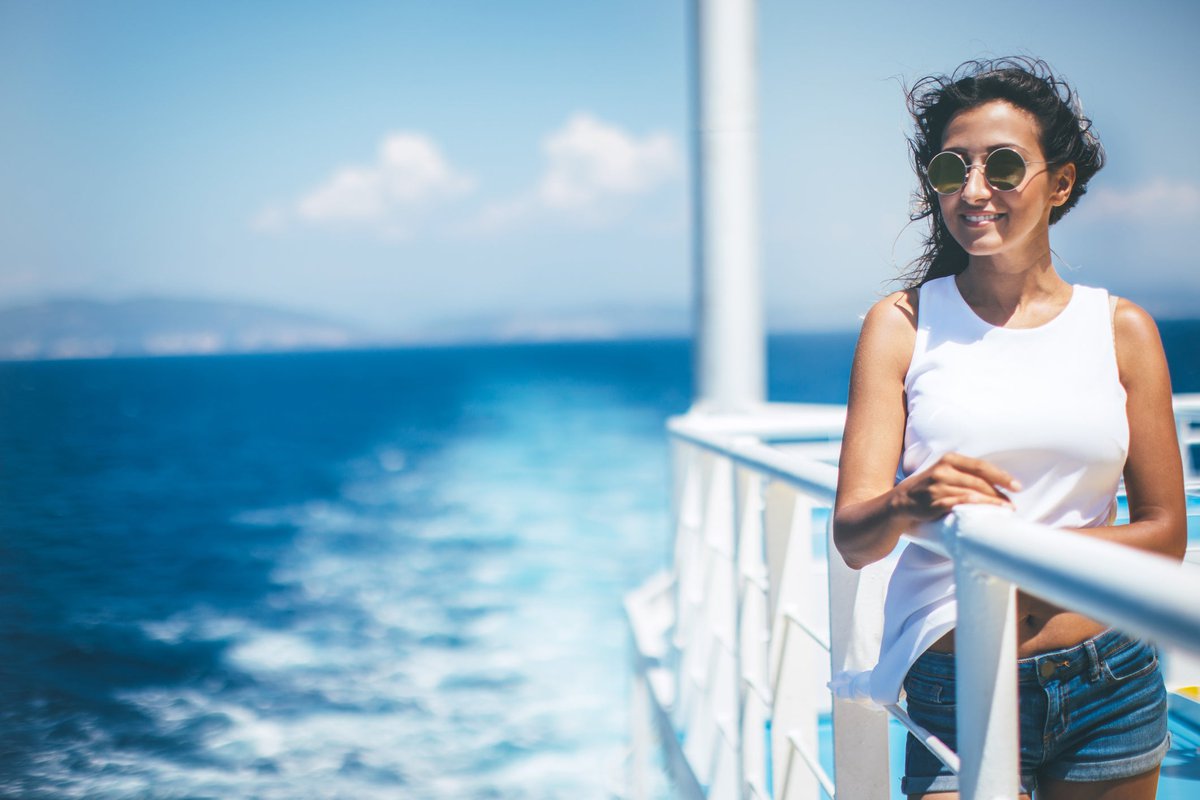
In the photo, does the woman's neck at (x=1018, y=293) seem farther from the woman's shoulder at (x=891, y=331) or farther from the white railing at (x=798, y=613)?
the white railing at (x=798, y=613)

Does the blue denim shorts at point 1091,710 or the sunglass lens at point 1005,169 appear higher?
the sunglass lens at point 1005,169

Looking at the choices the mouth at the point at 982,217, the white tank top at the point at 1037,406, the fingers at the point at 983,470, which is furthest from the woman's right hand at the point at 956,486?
the mouth at the point at 982,217

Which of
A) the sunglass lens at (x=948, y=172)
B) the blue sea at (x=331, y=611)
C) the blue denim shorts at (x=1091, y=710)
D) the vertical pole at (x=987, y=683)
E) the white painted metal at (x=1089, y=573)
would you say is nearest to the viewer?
the white painted metal at (x=1089, y=573)

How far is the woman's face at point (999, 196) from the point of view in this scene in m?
1.17

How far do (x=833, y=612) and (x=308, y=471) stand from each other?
31.1 metres

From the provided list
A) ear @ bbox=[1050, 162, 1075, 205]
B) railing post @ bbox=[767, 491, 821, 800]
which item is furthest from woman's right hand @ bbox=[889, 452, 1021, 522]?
railing post @ bbox=[767, 491, 821, 800]

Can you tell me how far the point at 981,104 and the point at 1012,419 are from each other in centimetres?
40

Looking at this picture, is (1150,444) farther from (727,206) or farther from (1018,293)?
(727,206)

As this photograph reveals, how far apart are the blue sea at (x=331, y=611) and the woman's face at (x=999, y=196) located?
4.06m

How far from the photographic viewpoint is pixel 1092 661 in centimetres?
108

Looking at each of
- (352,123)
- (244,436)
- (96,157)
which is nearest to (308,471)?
(244,436)

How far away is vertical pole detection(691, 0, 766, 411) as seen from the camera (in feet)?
10.7

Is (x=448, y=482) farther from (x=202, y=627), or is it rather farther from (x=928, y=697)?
(x=928, y=697)

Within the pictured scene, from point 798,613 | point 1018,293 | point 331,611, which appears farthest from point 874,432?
point 331,611
